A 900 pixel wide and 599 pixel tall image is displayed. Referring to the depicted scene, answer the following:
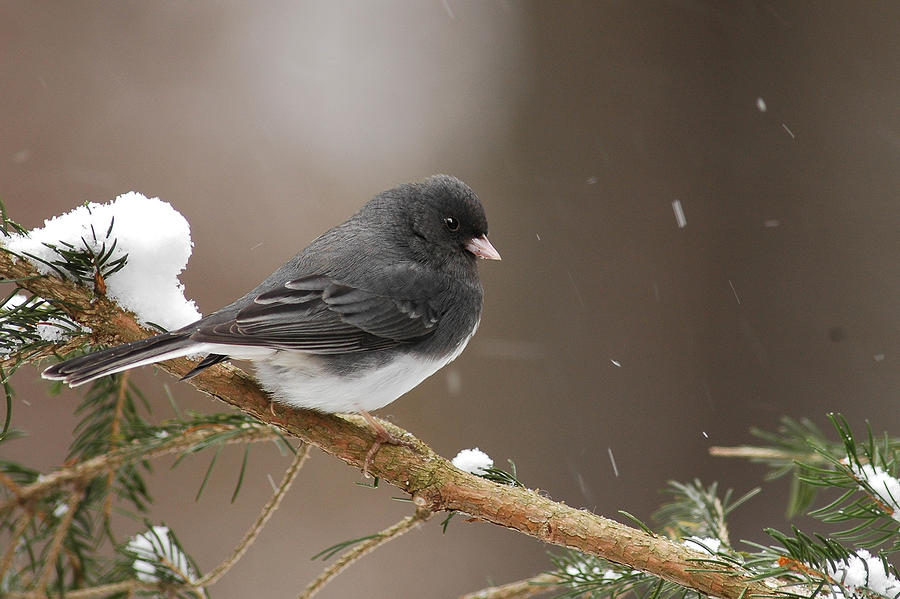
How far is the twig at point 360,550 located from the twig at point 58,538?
0.37 metres

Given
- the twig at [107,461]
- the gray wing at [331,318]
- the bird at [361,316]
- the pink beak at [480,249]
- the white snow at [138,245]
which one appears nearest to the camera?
the twig at [107,461]

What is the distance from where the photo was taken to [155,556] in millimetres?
1251

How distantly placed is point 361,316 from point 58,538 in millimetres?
737

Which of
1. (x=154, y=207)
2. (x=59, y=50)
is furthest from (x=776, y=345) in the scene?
(x=59, y=50)

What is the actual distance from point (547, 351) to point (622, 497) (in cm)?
73

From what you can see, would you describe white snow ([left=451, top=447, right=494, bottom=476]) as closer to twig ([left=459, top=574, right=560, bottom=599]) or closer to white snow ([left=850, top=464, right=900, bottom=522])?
twig ([left=459, top=574, right=560, bottom=599])

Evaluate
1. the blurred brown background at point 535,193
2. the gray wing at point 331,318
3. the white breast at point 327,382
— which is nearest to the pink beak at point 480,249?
the gray wing at point 331,318

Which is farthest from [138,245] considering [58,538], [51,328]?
[58,538]

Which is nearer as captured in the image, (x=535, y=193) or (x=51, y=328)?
(x=51, y=328)

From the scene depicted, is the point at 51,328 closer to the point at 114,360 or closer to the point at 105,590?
the point at 114,360

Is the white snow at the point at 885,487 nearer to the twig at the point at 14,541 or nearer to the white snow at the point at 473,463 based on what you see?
the white snow at the point at 473,463

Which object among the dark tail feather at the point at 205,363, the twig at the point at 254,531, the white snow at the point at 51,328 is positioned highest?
the white snow at the point at 51,328

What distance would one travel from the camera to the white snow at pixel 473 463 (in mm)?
1345

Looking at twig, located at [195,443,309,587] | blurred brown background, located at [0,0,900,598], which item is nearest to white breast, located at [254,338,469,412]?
twig, located at [195,443,309,587]
